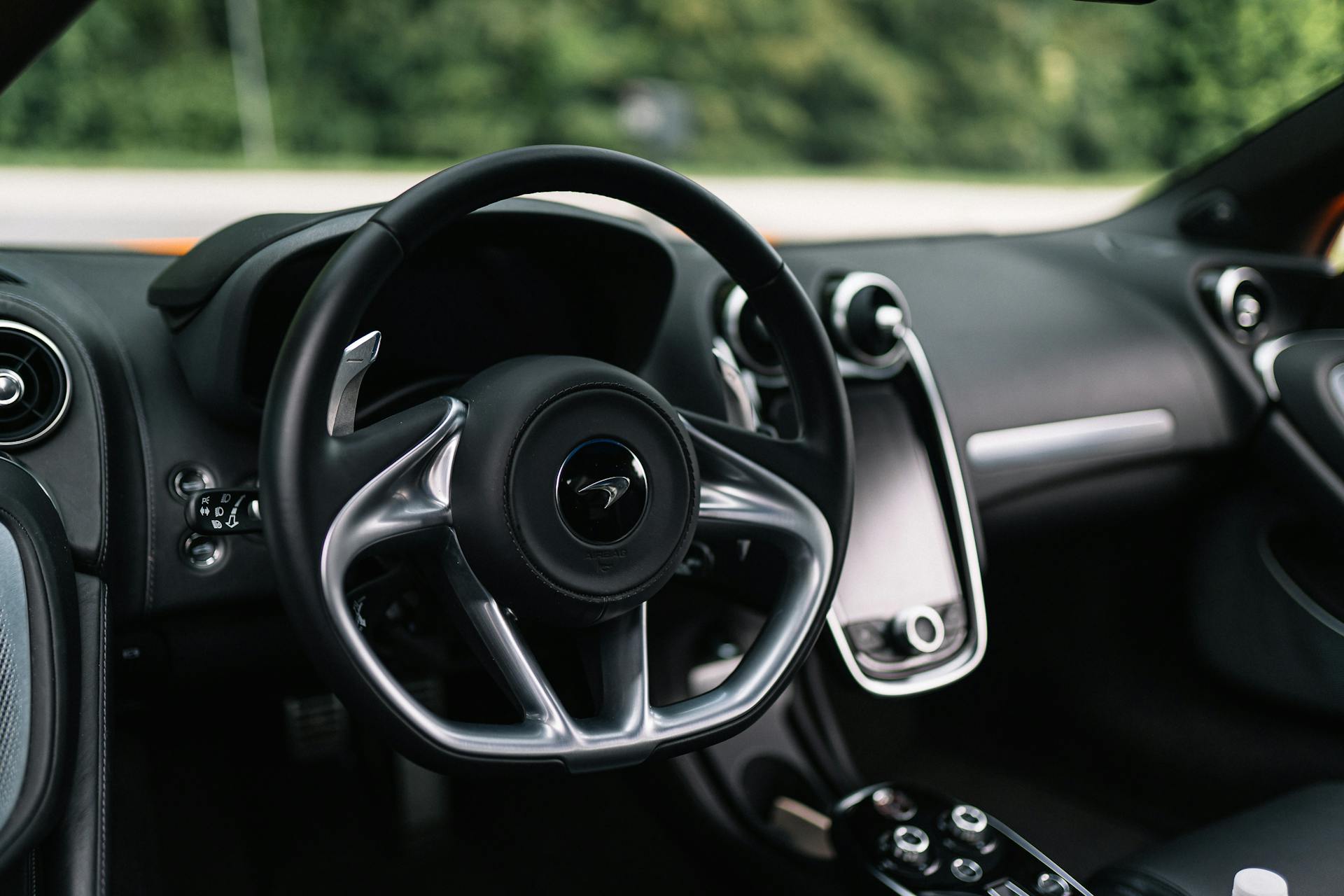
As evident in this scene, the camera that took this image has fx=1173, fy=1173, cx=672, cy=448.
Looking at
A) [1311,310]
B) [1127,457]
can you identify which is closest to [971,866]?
[1127,457]

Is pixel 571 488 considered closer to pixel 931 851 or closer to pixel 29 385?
pixel 29 385

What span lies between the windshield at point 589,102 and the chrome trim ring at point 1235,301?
4236 millimetres

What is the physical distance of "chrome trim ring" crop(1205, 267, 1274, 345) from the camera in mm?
2250

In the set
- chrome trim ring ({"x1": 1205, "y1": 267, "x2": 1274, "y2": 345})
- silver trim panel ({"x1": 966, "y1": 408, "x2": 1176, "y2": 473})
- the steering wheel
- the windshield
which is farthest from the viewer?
the windshield

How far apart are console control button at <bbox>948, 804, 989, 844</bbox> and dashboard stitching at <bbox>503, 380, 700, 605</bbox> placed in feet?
2.10

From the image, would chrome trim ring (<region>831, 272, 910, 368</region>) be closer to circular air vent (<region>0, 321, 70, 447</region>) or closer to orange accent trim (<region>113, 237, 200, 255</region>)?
orange accent trim (<region>113, 237, 200, 255</region>)

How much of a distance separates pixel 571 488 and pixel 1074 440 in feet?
4.20

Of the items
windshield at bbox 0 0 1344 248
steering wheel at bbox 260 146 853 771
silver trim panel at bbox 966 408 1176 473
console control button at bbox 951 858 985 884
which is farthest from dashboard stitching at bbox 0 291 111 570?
windshield at bbox 0 0 1344 248

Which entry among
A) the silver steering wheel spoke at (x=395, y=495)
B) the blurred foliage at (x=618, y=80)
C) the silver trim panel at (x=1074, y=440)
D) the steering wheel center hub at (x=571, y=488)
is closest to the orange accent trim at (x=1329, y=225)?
the silver trim panel at (x=1074, y=440)

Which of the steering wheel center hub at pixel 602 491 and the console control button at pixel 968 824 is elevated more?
the steering wheel center hub at pixel 602 491

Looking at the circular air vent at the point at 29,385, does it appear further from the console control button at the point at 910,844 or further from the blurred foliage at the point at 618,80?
the blurred foliage at the point at 618,80

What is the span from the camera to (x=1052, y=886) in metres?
1.41

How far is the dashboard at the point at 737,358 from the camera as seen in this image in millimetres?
1314

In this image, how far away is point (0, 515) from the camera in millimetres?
1147
